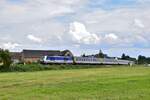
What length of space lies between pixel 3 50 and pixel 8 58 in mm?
4600

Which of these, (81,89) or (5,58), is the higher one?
(5,58)

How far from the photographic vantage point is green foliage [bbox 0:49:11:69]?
96.4 m

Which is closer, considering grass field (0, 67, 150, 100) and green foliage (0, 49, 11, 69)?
grass field (0, 67, 150, 100)

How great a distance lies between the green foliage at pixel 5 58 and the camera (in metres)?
96.4

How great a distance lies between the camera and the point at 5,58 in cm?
9975

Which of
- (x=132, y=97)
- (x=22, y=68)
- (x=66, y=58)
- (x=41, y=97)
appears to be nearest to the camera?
(x=132, y=97)

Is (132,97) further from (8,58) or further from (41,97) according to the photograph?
(8,58)

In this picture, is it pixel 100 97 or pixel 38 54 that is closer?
pixel 100 97

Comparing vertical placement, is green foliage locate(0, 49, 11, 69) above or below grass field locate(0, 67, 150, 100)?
above

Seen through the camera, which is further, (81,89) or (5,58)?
(5,58)

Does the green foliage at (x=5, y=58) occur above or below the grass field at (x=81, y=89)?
above

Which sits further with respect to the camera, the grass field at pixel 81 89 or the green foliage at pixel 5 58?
the green foliage at pixel 5 58

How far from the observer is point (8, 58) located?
100 m

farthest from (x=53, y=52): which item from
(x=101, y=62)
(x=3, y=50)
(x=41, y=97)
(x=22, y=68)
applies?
(x=41, y=97)
